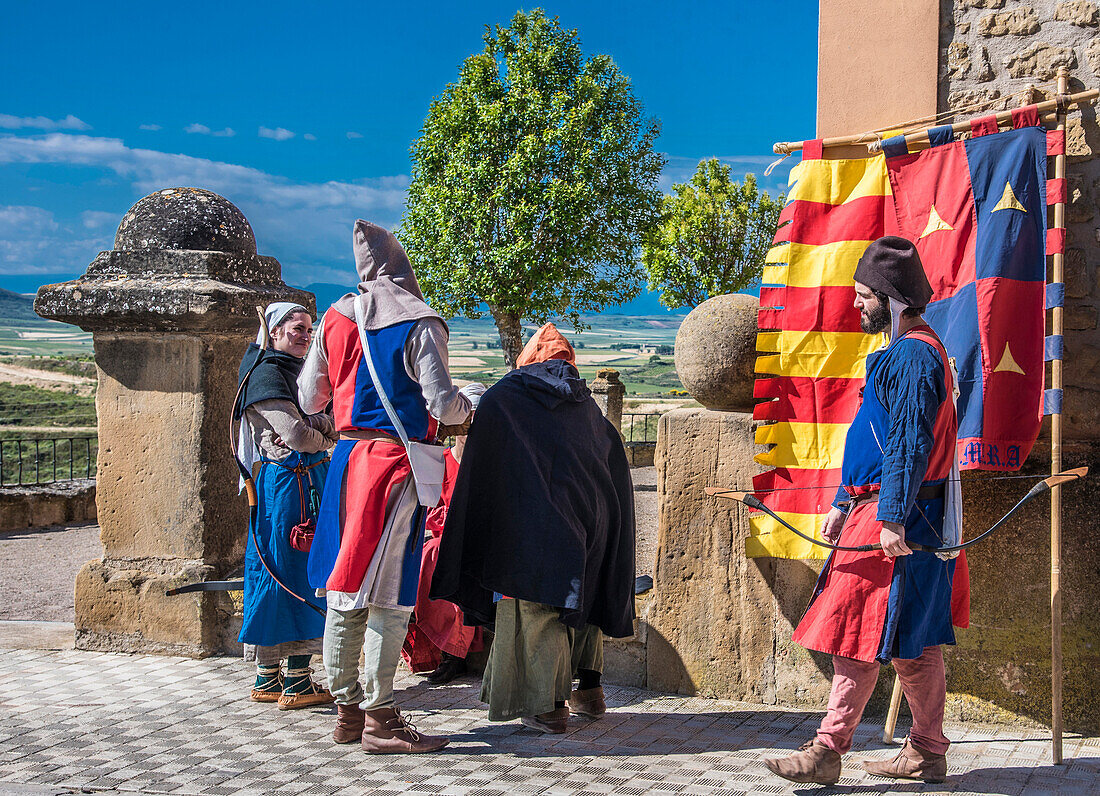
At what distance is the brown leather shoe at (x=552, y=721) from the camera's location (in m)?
4.01

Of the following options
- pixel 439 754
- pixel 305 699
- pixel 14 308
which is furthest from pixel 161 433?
pixel 14 308

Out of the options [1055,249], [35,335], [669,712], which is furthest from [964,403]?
[35,335]

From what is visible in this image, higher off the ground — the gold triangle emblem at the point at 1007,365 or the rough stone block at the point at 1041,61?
the rough stone block at the point at 1041,61

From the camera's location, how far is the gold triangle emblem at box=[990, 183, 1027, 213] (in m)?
3.80

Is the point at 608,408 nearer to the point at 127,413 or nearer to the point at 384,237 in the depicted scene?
the point at 127,413

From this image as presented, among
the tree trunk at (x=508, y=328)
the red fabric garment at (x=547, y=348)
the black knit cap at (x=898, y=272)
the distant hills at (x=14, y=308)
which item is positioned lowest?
the red fabric garment at (x=547, y=348)

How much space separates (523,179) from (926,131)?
22.6 meters

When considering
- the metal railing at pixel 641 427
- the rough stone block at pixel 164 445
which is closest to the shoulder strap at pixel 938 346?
the rough stone block at pixel 164 445

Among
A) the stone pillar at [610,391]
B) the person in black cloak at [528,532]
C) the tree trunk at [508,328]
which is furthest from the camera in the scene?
the tree trunk at [508,328]

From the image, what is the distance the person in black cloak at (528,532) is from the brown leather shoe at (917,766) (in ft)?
4.15

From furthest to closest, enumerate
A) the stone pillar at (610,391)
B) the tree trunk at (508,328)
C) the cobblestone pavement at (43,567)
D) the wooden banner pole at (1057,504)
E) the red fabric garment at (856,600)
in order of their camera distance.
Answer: the tree trunk at (508,328)
the stone pillar at (610,391)
the cobblestone pavement at (43,567)
the wooden banner pole at (1057,504)
the red fabric garment at (856,600)

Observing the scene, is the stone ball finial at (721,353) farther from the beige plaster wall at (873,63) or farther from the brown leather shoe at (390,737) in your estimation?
the brown leather shoe at (390,737)

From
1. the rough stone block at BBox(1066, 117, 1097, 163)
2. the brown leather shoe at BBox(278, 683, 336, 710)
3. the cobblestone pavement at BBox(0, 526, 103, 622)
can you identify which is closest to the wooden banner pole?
the rough stone block at BBox(1066, 117, 1097, 163)

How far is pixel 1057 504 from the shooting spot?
12.0ft
